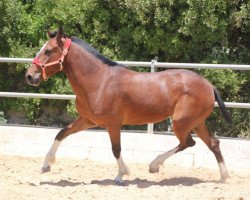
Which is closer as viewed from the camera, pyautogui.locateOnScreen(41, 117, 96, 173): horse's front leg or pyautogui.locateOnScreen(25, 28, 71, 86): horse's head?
pyautogui.locateOnScreen(25, 28, 71, 86): horse's head

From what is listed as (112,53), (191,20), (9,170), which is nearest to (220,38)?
(191,20)

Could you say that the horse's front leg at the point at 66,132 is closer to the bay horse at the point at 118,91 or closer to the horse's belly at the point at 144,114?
the bay horse at the point at 118,91

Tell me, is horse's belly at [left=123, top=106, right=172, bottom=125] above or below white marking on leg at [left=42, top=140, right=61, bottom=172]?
above

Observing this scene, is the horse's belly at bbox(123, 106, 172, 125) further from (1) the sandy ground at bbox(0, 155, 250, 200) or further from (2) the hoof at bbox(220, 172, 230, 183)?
(2) the hoof at bbox(220, 172, 230, 183)

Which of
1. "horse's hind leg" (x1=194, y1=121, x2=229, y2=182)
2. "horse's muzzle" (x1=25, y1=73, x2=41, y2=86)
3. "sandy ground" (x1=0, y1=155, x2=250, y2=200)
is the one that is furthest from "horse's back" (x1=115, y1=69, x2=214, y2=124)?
"horse's muzzle" (x1=25, y1=73, x2=41, y2=86)

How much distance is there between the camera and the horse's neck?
6992mm

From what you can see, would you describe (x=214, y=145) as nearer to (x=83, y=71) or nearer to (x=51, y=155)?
(x=83, y=71)

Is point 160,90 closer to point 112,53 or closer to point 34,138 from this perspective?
point 34,138

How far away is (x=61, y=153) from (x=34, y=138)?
528mm

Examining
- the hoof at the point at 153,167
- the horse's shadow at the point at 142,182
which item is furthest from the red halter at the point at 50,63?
the hoof at the point at 153,167

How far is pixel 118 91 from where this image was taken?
6.98m

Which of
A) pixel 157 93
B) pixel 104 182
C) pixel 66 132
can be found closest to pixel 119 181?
pixel 104 182

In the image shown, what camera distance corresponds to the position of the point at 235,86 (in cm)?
1058

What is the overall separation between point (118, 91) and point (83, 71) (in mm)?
503
